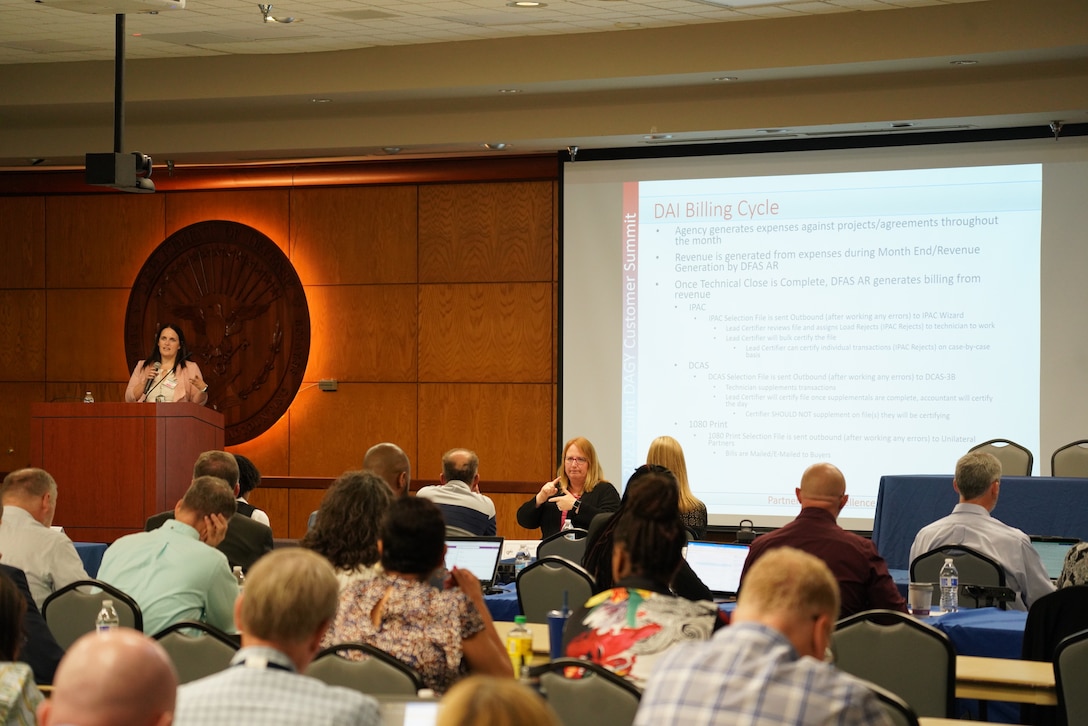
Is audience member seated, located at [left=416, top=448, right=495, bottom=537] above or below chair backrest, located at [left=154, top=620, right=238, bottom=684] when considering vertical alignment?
above

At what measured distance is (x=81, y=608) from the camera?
15.2ft

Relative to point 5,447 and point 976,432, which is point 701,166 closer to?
point 976,432

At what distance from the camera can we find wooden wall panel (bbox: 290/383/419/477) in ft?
35.5

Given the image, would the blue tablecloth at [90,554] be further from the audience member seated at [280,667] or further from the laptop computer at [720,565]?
the audience member seated at [280,667]

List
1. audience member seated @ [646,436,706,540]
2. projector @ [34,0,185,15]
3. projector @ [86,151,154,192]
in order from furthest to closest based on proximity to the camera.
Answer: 1. projector @ [86,151,154,192]
2. audience member seated @ [646,436,706,540]
3. projector @ [34,0,185,15]

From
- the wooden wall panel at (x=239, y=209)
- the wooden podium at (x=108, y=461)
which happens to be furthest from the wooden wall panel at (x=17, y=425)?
the wooden podium at (x=108, y=461)

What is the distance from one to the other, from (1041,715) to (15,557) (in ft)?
13.4

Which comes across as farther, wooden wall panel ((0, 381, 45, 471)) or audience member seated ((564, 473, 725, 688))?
wooden wall panel ((0, 381, 45, 471))

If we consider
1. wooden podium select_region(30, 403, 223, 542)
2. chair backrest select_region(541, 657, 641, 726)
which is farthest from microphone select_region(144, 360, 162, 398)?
chair backrest select_region(541, 657, 641, 726)

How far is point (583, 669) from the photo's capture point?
10.0ft

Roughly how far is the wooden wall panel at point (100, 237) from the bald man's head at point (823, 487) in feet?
27.0

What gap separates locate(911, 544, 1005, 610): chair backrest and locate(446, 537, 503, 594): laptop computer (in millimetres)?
1942

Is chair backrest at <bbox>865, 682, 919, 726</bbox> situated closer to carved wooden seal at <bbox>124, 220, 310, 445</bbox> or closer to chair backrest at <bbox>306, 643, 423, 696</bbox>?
chair backrest at <bbox>306, 643, 423, 696</bbox>

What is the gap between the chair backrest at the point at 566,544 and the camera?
6.47 m
